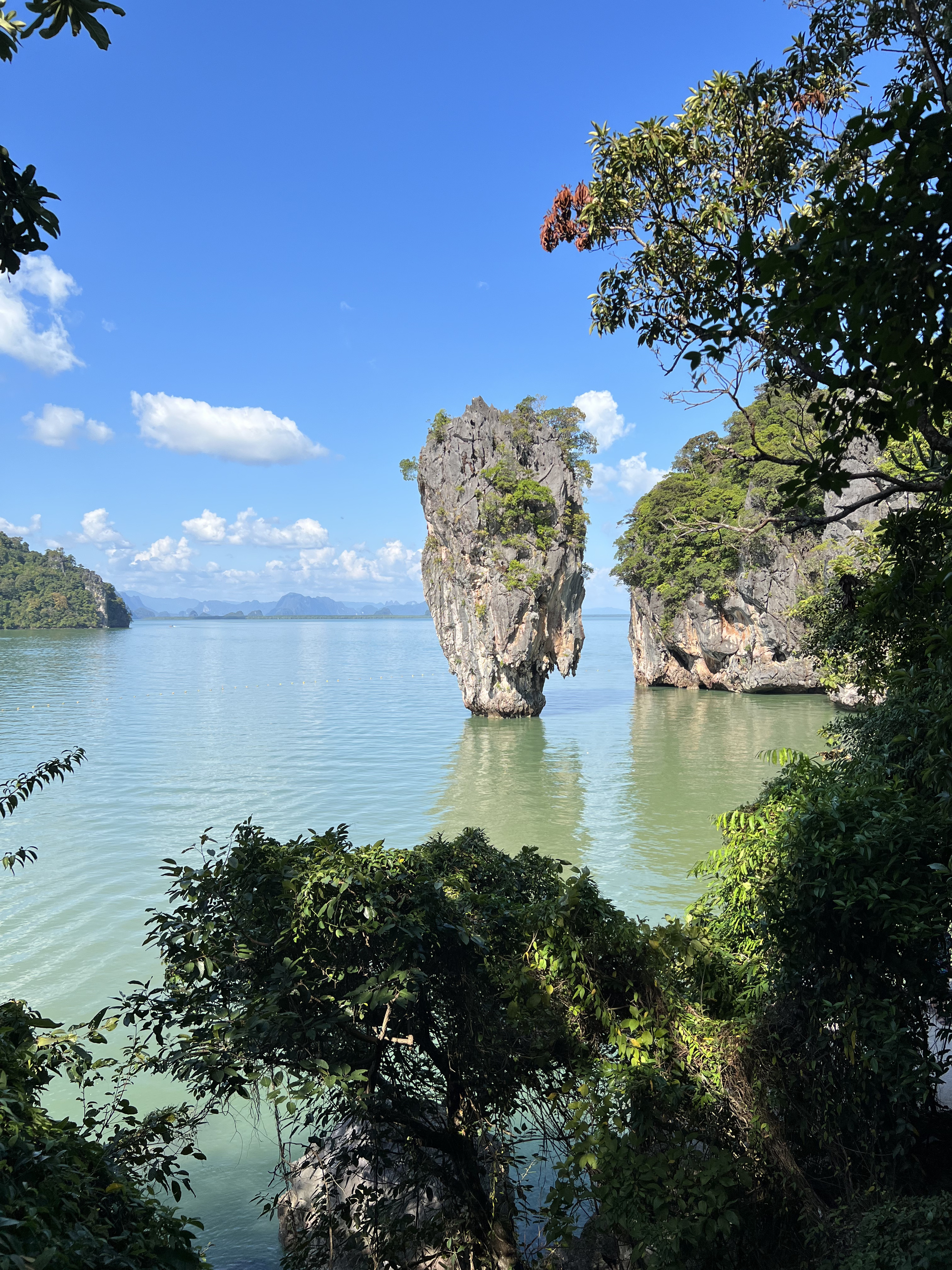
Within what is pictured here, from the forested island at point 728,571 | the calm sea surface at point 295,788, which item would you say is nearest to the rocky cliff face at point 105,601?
the calm sea surface at point 295,788

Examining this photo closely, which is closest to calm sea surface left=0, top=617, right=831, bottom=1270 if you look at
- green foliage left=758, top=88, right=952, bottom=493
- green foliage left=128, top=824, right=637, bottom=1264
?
green foliage left=128, top=824, right=637, bottom=1264

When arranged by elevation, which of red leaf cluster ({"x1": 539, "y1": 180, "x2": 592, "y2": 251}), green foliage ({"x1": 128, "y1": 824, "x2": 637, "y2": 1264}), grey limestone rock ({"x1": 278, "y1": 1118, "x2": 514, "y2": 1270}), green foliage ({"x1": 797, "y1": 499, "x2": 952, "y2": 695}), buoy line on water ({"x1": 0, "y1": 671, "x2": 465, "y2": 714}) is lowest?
buoy line on water ({"x1": 0, "y1": 671, "x2": 465, "y2": 714})

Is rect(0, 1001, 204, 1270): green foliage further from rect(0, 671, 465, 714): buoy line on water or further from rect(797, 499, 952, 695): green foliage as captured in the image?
rect(0, 671, 465, 714): buoy line on water

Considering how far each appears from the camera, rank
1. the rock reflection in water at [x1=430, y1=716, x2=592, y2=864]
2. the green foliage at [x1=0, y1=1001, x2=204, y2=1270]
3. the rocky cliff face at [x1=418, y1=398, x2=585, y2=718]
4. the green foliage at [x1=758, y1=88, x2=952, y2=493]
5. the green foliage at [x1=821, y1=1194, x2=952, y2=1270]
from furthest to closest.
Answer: the rocky cliff face at [x1=418, y1=398, x2=585, y2=718]
the rock reflection in water at [x1=430, y1=716, x2=592, y2=864]
the green foliage at [x1=821, y1=1194, x2=952, y2=1270]
the green foliage at [x1=758, y1=88, x2=952, y2=493]
the green foliage at [x1=0, y1=1001, x2=204, y2=1270]

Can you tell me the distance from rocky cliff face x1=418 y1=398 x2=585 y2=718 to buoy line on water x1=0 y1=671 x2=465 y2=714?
1832cm

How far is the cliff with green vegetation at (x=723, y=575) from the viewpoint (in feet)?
112

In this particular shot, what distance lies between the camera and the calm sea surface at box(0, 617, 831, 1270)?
10.9 m

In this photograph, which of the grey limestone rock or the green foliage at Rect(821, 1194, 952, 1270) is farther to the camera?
the grey limestone rock

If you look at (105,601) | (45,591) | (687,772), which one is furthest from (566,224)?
(105,601)

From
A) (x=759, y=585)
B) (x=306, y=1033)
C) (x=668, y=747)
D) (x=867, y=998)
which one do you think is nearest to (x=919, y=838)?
(x=867, y=998)

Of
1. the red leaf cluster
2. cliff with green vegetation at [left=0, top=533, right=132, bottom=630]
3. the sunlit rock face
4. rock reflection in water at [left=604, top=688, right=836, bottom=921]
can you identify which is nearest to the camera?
the red leaf cluster

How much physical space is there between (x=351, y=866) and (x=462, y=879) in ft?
3.65

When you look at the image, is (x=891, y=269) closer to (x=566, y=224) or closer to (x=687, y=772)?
(x=566, y=224)

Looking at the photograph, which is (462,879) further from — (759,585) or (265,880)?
(759,585)
